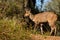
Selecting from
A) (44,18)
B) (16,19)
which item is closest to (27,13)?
(44,18)

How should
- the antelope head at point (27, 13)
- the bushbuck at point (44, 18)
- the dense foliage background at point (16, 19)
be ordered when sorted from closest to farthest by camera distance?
the dense foliage background at point (16, 19) → the bushbuck at point (44, 18) → the antelope head at point (27, 13)

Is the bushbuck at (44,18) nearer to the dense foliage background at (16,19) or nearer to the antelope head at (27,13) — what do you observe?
the antelope head at (27,13)

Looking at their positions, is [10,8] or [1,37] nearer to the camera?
[1,37]

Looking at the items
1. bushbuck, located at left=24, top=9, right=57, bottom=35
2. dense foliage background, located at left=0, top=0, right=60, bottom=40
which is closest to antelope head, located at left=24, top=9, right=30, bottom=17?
bushbuck, located at left=24, top=9, right=57, bottom=35

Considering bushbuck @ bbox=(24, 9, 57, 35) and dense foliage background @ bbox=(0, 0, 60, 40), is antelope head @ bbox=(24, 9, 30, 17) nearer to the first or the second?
bushbuck @ bbox=(24, 9, 57, 35)

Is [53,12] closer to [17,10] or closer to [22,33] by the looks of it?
[17,10]

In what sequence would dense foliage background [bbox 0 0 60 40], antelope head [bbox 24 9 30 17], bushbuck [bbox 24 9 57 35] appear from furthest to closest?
antelope head [bbox 24 9 30 17] < bushbuck [bbox 24 9 57 35] < dense foliage background [bbox 0 0 60 40]

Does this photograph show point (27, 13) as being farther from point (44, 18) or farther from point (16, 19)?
point (16, 19)

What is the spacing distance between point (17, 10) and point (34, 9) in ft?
4.47

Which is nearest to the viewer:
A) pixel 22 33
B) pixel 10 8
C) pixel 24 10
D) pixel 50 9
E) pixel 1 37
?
pixel 1 37

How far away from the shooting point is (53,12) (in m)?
14.6

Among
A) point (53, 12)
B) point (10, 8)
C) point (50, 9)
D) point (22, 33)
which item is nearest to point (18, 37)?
point (22, 33)

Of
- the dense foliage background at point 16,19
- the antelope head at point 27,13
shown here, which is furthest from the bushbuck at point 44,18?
the dense foliage background at point 16,19

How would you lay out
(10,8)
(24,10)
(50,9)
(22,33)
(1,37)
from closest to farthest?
(1,37) → (22,33) → (10,8) → (24,10) → (50,9)
